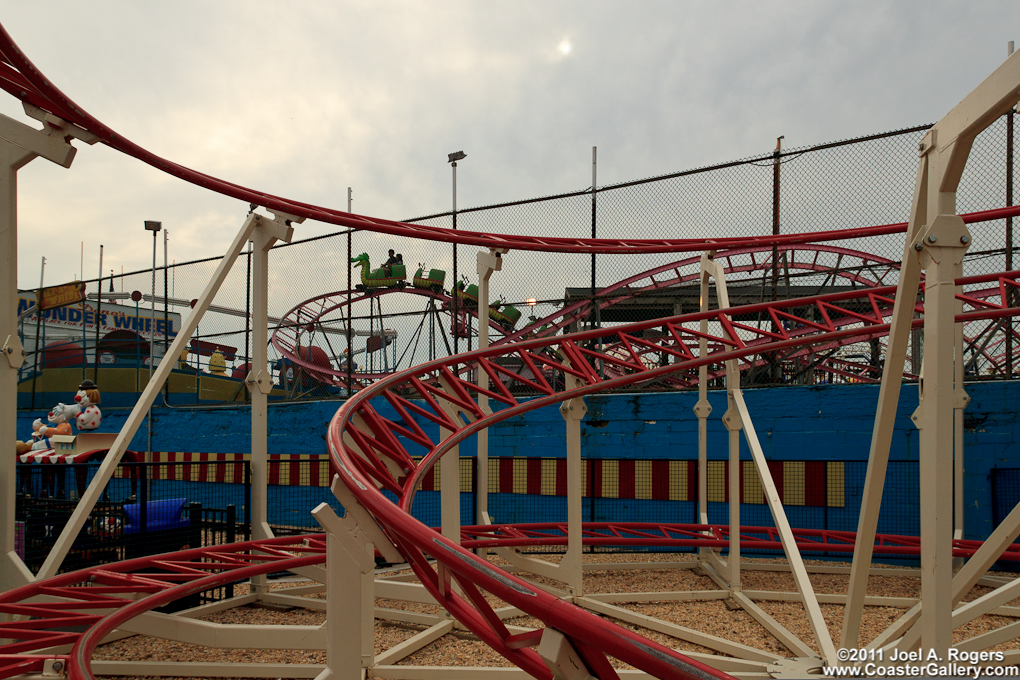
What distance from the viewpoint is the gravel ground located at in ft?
20.9

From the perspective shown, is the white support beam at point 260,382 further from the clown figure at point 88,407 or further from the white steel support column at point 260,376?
the clown figure at point 88,407

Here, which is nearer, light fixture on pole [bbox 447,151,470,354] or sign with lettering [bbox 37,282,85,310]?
light fixture on pole [bbox 447,151,470,354]

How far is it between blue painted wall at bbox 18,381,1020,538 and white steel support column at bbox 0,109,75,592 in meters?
7.83

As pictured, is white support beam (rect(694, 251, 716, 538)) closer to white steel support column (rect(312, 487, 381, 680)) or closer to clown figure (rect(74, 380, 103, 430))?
white steel support column (rect(312, 487, 381, 680))

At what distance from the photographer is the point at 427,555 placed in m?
5.11

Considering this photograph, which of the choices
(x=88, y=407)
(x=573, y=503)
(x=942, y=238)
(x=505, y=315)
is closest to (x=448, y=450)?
(x=573, y=503)

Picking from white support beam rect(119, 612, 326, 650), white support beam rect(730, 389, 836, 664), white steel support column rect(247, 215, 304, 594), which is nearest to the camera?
white support beam rect(730, 389, 836, 664)

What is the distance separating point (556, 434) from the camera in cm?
1220

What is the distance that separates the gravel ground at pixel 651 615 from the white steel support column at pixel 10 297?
1256 mm

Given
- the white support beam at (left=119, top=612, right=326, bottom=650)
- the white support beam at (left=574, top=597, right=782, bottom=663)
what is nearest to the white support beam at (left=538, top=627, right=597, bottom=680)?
the white support beam at (left=119, top=612, right=326, bottom=650)

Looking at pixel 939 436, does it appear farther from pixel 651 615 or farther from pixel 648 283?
pixel 648 283

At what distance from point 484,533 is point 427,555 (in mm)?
4442

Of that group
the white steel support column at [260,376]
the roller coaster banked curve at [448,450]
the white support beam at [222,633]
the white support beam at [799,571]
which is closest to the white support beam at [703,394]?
the roller coaster banked curve at [448,450]

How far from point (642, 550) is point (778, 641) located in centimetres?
511
